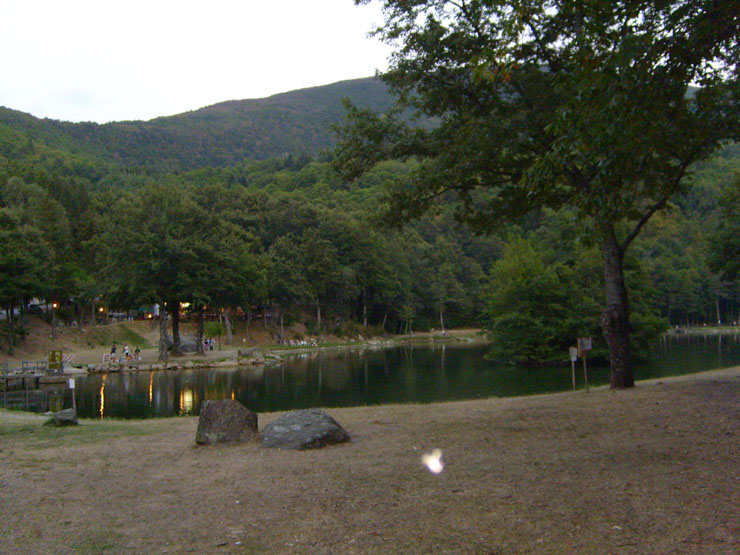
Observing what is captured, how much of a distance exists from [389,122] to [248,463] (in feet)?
28.2

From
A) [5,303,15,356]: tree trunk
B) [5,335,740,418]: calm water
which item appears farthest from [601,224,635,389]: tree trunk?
[5,303,15,356]: tree trunk

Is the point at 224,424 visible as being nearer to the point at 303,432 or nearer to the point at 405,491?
the point at 303,432

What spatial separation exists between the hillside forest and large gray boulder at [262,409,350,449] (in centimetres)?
452

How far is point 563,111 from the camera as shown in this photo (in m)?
7.21

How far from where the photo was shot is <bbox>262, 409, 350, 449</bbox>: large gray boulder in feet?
28.1

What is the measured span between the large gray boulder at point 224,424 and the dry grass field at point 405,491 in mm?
290

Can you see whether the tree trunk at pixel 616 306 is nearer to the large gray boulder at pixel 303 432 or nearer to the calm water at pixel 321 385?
the large gray boulder at pixel 303 432

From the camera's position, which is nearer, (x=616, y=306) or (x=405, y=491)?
(x=405, y=491)

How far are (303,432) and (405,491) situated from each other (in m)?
3.13

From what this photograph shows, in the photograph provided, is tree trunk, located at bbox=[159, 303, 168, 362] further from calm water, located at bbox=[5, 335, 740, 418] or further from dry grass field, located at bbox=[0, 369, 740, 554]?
dry grass field, located at bbox=[0, 369, 740, 554]

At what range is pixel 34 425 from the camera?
12.2 m

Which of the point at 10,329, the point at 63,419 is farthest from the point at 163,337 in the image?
the point at 63,419

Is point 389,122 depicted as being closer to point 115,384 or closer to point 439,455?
point 439,455

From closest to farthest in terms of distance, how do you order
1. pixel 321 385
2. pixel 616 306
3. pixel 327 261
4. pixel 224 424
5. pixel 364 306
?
1. pixel 224 424
2. pixel 616 306
3. pixel 321 385
4. pixel 327 261
5. pixel 364 306
